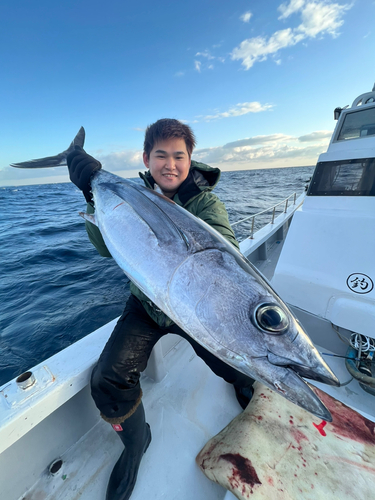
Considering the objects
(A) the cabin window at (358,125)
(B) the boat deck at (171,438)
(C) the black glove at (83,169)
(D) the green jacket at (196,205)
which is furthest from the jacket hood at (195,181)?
(A) the cabin window at (358,125)

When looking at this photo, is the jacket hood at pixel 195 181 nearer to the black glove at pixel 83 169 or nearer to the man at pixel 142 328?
the man at pixel 142 328

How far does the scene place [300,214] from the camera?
324 centimetres

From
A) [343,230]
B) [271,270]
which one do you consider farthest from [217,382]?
[271,270]

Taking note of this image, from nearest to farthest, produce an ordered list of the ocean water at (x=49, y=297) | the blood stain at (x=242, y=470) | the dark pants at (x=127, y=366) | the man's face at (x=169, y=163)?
the blood stain at (x=242, y=470) < the dark pants at (x=127, y=366) < the man's face at (x=169, y=163) < the ocean water at (x=49, y=297)

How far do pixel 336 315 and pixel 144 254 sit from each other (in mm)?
2364

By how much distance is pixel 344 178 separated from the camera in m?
3.55

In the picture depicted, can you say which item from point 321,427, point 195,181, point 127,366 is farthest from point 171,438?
point 195,181

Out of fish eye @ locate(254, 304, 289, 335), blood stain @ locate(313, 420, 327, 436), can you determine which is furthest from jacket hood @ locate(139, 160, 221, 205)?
blood stain @ locate(313, 420, 327, 436)

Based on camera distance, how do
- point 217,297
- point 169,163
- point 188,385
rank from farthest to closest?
point 188,385 < point 169,163 < point 217,297

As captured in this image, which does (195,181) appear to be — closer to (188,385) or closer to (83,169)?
(83,169)

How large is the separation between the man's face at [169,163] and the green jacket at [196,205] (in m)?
0.07

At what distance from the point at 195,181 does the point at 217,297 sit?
124cm

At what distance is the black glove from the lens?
1.89 m

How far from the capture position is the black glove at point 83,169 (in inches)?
74.2
